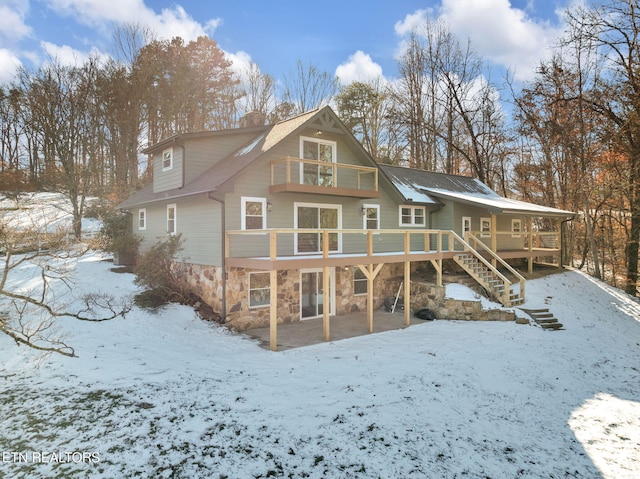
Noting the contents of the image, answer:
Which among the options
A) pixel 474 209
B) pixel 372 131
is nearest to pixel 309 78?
pixel 372 131

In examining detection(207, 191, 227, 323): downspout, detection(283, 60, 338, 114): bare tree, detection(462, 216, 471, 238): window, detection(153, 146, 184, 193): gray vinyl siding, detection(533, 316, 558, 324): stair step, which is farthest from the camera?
detection(283, 60, 338, 114): bare tree

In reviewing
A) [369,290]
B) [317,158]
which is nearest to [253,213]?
[317,158]

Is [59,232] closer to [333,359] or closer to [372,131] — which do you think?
[333,359]

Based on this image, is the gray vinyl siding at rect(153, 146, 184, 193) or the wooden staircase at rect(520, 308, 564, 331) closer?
the wooden staircase at rect(520, 308, 564, 331)

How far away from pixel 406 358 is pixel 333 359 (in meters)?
1.89

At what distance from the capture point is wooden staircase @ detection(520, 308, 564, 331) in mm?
12586

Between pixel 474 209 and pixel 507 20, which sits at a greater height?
pixel 507 20

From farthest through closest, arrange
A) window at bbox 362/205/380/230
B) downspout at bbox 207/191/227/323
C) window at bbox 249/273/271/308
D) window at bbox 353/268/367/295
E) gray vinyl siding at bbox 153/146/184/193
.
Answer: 1. window at bbox 362/205/380/230
2. window at bbox 353/268/367/295
3. gray vinyl siding at bbox 153/146/184/193
4. window at bbox 249/273/271/308
5. downspout at bbox 207/191/227/323

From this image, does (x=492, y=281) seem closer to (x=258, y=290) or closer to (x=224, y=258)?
(x=258, y=290)

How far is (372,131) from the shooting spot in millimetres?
27078

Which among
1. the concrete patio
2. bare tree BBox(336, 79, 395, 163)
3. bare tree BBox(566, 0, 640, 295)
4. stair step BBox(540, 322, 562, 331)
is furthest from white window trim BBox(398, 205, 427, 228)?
Result: bare tree BBox(336, 79, 395, 163)

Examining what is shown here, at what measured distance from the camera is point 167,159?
48.0 ft

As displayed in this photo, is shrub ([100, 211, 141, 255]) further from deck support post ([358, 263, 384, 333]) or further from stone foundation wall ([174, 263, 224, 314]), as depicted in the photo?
deck support post ([358, 263, 384, 333])

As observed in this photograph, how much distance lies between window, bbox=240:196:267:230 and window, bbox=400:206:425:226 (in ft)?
24.8
